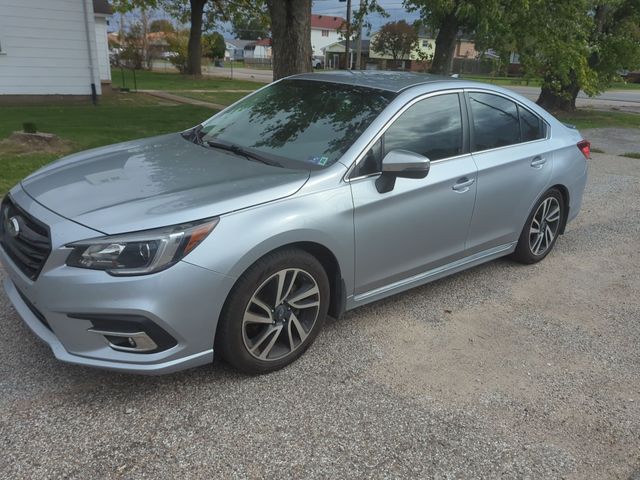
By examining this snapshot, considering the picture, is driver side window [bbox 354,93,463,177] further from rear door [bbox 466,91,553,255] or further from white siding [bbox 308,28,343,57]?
white siding [bbox 308,28,343,57]

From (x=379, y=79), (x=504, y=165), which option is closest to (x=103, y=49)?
(x=379, y=79)

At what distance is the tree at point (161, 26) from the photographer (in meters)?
45.7

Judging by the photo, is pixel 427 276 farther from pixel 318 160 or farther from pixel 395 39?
pixel 395 39

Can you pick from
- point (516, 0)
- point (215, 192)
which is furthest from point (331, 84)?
point (516, 0)

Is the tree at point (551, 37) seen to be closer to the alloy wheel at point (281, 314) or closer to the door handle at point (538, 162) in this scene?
the door handle at point (538, 162)

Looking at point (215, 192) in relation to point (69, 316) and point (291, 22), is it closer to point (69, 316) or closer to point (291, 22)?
point (69, 316)

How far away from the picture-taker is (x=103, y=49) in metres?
21.4

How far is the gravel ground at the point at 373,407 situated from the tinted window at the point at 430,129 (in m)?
1.20

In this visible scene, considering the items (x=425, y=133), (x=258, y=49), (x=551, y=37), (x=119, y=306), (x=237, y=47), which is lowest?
(x=119, y=306)

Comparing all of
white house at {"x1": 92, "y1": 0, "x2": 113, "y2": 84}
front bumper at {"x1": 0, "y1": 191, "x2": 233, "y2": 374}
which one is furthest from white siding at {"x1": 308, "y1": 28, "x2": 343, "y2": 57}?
front bumper at {"x1": 0, "y1": 191, "x2": 233, "y2": 374}

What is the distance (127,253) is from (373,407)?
1.50m

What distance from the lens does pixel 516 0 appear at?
10547mm

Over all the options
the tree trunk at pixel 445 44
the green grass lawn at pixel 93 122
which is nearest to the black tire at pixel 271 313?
the green grass lawn at pixel 93 122

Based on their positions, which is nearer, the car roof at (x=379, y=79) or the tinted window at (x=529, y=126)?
the car roof at (x=379, y=79)
